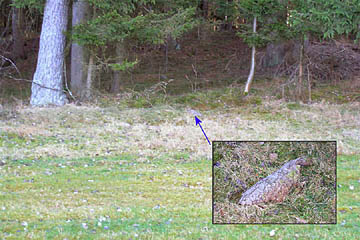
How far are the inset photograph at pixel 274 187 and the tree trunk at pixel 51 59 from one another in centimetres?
1072

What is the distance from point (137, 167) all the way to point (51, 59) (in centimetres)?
869

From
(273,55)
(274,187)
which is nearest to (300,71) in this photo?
(273,55)

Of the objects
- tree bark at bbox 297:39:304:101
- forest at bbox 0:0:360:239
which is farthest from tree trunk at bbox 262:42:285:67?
tree bark at bbox 297:39:304:101

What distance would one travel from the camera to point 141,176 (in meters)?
7.70

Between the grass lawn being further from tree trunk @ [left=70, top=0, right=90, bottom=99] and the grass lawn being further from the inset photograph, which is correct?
tree trunk @ [left=70, top=0, right=90, bottom=99]

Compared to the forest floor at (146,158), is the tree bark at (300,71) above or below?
above

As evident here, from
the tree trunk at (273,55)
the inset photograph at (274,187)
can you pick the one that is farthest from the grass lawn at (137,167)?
the tree trunk at (273,55)

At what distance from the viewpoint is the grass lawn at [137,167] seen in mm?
5230

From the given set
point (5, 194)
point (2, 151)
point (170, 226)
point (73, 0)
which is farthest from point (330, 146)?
point (73, 0)

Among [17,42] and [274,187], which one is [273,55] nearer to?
[17,42]

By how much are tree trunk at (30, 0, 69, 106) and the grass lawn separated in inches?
59.8

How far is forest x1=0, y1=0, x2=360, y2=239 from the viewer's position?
5266mm

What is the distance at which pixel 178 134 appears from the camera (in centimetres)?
1110

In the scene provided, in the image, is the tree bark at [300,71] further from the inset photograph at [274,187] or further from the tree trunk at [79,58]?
the inset photograph at [274,187]
